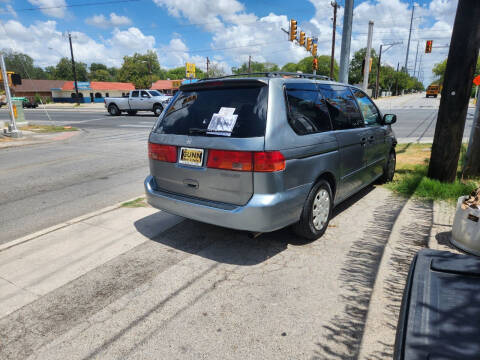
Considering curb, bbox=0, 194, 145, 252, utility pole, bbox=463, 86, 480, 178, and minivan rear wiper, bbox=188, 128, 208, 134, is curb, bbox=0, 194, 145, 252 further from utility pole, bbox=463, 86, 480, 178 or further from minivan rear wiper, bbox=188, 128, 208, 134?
utility pole, bbox=463, 86, 480, 178

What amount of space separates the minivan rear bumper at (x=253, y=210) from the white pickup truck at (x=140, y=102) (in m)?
21.9

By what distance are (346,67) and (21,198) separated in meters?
8.50

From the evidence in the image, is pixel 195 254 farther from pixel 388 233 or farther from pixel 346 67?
pixel 346 67

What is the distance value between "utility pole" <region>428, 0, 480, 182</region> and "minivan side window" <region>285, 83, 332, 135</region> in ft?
8.68

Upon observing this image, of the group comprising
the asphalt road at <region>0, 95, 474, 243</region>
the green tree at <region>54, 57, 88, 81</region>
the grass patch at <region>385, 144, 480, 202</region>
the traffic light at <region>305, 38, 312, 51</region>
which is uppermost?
the green tree at <region>54, 57, 88, 81</region>

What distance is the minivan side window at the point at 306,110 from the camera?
335cm

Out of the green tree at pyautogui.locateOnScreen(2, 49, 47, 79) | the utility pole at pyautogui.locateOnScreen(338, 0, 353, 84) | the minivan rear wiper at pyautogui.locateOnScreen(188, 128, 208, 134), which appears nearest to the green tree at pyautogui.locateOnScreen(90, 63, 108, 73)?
the green tree at pyautogui.locateOnScreen(2, 49, 47, 79)

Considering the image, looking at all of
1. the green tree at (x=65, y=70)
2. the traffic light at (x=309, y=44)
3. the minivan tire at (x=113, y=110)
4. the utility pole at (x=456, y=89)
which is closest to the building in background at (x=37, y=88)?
the green tree at (x=65, y=70)

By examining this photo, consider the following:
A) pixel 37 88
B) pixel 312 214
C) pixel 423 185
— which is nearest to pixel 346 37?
pixel 423 185

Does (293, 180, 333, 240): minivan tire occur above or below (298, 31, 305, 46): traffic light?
below

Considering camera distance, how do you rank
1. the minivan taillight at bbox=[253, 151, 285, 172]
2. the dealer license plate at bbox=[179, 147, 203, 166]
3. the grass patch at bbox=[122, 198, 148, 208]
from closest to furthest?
the minivan taillight at bbox=[253, 151, 285, 172], the dealer license plate at bbox=[179, 147, 203, 166], the grass patch at bbox=[122, 198, 148, 208]

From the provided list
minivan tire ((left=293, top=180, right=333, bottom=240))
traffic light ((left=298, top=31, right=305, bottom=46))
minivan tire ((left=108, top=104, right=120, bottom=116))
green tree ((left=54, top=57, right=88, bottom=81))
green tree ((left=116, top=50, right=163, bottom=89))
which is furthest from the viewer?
green tree ((left=54, top=57, right=88, bottom=81))

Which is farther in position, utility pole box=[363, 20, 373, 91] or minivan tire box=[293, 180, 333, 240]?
utility pole box=[363, 20, 373, 91]

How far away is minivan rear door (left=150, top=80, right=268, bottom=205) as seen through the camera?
3.09 meters
